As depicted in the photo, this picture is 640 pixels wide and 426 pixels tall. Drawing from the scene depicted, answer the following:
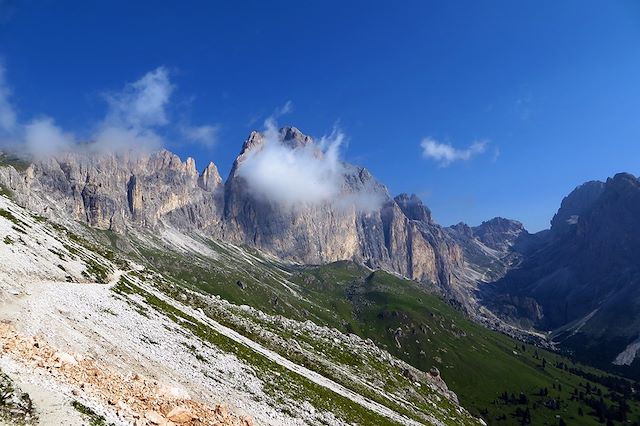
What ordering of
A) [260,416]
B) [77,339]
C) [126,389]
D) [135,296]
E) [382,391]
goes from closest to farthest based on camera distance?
1. [126,389]
2. [77,339]
3. [260,416]
4. [135,296]
5. [382,391]

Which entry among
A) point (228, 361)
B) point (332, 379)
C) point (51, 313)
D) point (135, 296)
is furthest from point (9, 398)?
point (332, 379)

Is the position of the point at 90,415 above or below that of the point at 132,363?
above

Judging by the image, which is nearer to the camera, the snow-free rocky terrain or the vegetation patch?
the vegetation patch

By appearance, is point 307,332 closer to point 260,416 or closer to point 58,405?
point 260,416

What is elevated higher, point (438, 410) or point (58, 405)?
point (58, 405)

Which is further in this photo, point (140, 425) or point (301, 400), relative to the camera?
point (301, 400)

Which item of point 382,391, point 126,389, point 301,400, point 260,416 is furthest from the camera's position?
point 382,391

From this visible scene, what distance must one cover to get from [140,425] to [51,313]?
26.1m

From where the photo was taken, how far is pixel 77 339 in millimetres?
46719

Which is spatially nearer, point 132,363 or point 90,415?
point 90,415

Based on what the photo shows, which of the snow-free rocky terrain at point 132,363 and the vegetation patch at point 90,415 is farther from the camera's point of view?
the snow-free rocky terrain at point 132,363

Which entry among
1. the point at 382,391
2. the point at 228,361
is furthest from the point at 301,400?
the point at 382,391

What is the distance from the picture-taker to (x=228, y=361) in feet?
215

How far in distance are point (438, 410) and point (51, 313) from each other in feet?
389
